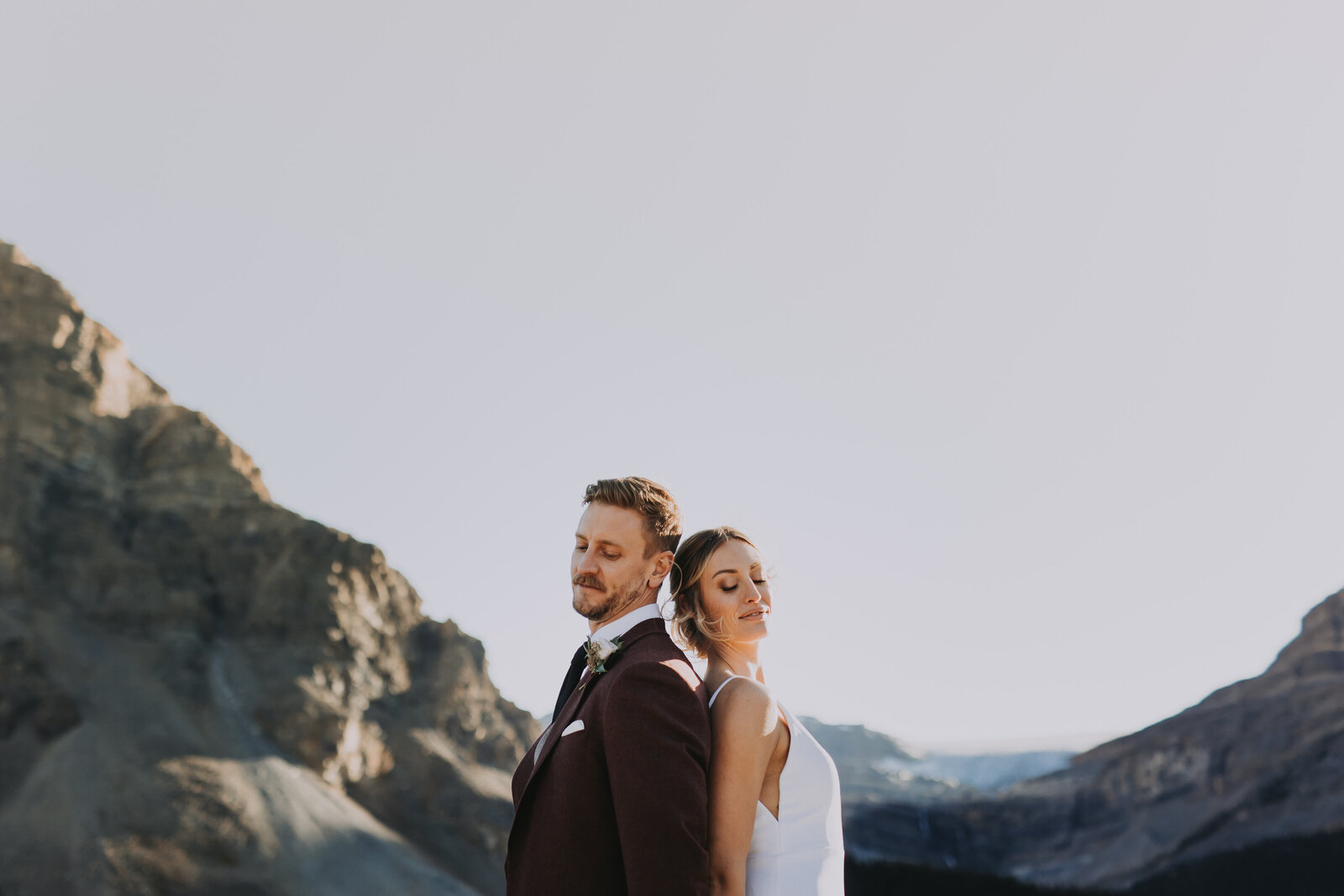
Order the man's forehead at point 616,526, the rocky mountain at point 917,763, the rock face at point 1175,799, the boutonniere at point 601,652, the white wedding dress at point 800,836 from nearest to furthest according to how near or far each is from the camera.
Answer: the white wedding dress at point 800,836
the boutonniere at point 601,652
the man's forehead at point 616,526
the rock face at point 1175,799
the rocky mountain at point 917,763

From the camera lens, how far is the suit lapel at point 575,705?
362cm

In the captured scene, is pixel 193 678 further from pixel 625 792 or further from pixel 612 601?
pixel 625 792

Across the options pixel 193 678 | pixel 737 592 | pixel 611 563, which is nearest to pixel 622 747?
pixel 611 563

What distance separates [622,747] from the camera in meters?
3.26

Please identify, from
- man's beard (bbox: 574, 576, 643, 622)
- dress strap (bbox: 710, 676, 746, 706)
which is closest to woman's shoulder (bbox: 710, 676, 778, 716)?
dress strap (bbox: 710, 676, 746, 706)

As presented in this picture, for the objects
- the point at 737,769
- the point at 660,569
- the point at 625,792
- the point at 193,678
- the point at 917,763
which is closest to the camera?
the point at 625,792

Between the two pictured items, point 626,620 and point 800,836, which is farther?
point 626,620

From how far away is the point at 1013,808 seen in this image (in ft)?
259

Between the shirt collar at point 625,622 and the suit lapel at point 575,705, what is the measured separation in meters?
0.02

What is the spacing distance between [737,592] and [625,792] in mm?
1016

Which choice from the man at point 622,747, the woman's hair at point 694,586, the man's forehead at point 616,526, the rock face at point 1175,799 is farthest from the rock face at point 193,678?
the man's forehead at point 616,526

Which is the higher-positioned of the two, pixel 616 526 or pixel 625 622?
pixel 616 526

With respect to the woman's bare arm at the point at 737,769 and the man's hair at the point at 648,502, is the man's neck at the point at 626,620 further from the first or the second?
the woman's bare arm at the point at 737,769

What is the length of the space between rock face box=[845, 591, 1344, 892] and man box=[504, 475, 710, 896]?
6344 centimetres
